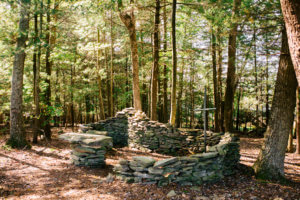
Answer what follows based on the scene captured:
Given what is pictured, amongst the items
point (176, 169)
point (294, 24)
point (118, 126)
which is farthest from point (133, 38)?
point (294, 24)

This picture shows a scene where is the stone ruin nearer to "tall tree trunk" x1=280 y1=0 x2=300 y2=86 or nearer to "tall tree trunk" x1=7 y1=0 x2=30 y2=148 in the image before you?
"tall tree trunk" x1=7 y1=0 x2=30 y2=148

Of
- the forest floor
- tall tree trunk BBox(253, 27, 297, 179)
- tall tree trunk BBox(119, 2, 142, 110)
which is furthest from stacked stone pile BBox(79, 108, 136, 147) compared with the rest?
tall tree trunk BBox(253, 27, 297, 179)

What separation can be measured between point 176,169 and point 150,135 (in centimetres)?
345

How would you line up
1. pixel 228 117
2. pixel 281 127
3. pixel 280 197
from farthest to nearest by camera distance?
pixel 228 117, pixel 281 127, pixel 280 197

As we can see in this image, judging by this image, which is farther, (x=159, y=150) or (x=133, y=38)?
(x=133, y=38)

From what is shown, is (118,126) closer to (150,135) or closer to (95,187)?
(150,135)

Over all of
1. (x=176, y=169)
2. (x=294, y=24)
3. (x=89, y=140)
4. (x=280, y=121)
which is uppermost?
(x=294, y=24)

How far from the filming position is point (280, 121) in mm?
4945

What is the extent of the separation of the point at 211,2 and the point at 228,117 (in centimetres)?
495

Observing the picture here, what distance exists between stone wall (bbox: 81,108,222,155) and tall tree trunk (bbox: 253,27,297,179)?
159cm

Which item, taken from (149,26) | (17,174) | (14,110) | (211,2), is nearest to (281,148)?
(211,2)

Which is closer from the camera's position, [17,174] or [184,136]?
[17,174]

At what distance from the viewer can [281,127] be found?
494 cm

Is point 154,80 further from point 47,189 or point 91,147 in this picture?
point 47,189
